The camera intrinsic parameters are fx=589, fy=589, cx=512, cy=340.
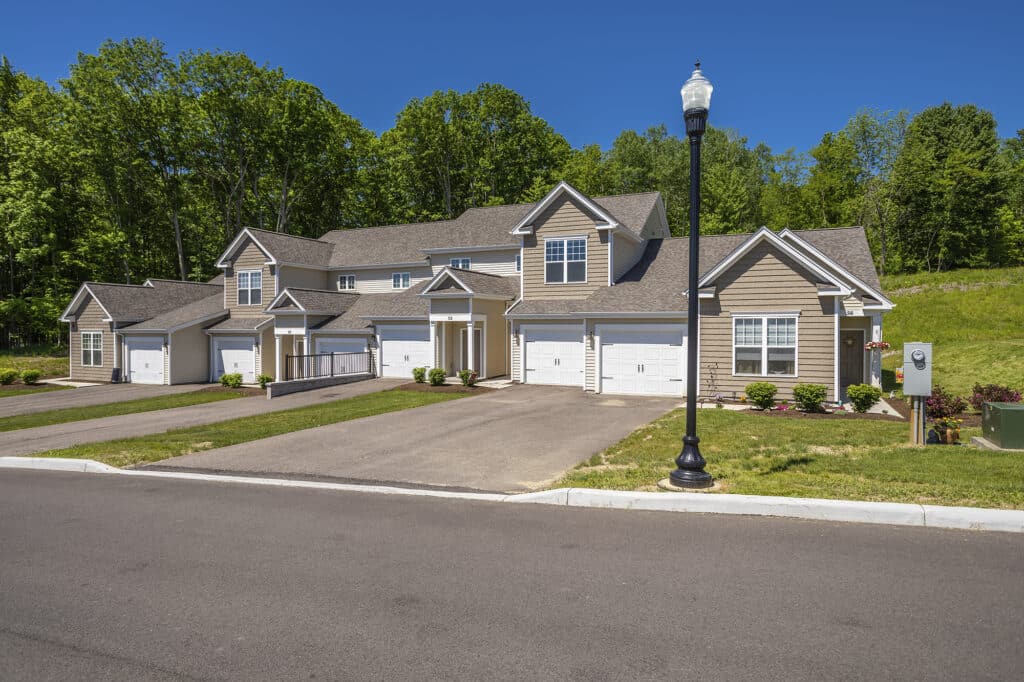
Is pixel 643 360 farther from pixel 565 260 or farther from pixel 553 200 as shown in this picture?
pixel 553 200

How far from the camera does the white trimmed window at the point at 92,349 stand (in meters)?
33.2

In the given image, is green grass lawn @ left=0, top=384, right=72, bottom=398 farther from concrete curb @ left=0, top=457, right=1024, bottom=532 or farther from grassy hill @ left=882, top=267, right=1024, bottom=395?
grassy hill @ left=882, top=267, right=1024, bottom=395

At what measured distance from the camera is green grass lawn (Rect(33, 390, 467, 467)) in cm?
1248

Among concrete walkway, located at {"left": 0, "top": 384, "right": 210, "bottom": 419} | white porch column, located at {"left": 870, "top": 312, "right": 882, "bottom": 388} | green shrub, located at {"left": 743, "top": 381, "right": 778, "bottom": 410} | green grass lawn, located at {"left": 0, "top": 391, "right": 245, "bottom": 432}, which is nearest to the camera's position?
green shrub, located at {"left": 743, "top": 381, "right": 778, "bottom": 410}

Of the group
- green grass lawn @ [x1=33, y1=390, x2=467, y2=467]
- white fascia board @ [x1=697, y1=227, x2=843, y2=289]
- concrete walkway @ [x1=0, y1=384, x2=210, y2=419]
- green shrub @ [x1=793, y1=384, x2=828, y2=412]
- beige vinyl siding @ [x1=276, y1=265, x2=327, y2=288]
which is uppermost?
beige vinyl siding @ [x1=276, y1=265, x2=327, y2=288]

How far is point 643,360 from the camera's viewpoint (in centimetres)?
2214

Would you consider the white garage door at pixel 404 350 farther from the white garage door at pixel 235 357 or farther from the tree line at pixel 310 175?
the tree line at pixel 310 175

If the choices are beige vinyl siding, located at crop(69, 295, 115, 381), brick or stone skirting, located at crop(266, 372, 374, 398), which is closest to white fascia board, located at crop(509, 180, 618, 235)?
brick or stone skirting, located at crop(266, 372, 374, 398)

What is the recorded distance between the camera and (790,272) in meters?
19.1

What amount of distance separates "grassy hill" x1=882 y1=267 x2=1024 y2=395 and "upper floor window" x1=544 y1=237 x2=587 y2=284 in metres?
13.0

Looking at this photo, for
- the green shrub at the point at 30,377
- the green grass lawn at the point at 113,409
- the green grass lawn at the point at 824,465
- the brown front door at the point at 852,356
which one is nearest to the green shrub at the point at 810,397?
the green grass lawn at the point at 824,465

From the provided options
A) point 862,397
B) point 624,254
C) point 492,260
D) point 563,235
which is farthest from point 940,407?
point 492,260

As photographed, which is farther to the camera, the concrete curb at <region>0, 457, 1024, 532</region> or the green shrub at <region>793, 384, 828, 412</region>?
the green shrub at <region>793, 384, 828, 412</region>

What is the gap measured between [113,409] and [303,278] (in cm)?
1409
